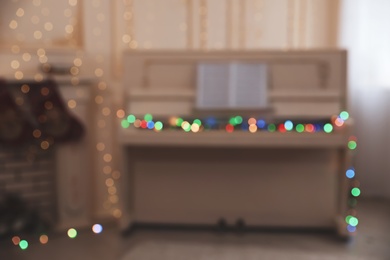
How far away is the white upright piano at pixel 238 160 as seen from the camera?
2.47 meters

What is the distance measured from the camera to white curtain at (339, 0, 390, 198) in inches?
125

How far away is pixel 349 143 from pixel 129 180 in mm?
1289

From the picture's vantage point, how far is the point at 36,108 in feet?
8.16

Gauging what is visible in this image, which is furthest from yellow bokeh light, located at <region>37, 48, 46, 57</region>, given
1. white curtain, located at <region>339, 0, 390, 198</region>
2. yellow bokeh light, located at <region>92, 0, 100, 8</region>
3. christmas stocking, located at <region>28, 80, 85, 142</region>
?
white curtain, located at <region>339, 0, 390, 198</region>

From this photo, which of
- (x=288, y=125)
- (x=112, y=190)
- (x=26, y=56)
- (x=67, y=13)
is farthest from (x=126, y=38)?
(x=288, y=125)

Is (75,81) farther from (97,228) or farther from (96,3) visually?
(97,228)

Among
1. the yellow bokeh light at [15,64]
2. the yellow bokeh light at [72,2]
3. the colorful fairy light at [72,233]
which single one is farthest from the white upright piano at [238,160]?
the yellow bokeh light at [15,64]

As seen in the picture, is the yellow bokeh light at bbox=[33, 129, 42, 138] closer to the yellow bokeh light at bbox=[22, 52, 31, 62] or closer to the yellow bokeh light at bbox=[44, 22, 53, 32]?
the yellow bokeh light at bbox=[22, 52, 31, 62]

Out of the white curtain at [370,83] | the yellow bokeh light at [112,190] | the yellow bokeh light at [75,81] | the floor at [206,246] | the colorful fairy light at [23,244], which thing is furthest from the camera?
the white curtain at [370,83]

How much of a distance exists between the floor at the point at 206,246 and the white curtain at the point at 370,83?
70 cm

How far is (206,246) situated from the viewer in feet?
7.78

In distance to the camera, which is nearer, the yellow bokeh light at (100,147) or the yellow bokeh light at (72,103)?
the yellow bokeh light at (72,103)

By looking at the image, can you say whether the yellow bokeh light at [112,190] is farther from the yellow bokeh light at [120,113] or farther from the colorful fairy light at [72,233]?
the yellow bokeh light at [120,113]

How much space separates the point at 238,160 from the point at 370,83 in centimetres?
135
